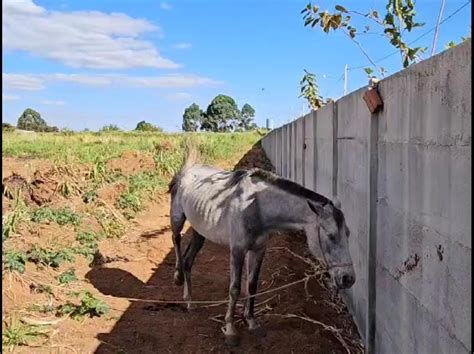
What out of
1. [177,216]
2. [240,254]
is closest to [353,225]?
[240,254]

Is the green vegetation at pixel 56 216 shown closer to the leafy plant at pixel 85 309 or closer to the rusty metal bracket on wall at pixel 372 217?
the leafy plant at pixel 85 309

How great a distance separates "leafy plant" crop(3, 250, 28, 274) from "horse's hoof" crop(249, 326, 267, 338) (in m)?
2.68

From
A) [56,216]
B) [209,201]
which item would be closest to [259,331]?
[209,201]

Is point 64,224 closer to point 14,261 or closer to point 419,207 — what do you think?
point 14,261

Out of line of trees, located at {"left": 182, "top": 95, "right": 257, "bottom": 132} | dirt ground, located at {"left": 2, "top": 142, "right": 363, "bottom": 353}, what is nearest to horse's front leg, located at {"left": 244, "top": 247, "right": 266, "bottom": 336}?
dirt ground, located at {"left": 2, "top": 142, "right": 363, "bottom": 353}

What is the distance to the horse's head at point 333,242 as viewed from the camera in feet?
12.4

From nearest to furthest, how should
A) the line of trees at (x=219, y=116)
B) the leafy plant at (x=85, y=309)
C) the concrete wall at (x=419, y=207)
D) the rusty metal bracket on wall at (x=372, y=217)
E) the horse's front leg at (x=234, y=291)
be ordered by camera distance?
1. the concrete wall at (x=419, y=207)
2. the rusty metal bracket on wall at (x=372, y=217)
3. the horse's front leg at (x=234, y=291)
4. the leafy plant at (x=85, y=309)
5. the line of trees at (x=219, y=116)

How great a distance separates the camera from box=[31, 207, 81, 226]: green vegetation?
26.9ft

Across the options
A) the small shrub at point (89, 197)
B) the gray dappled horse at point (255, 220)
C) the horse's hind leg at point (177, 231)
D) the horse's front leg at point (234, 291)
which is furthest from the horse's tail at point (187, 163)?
the small shrub at point (89, 197)

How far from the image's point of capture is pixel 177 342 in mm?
4617

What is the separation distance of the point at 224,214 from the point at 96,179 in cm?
782

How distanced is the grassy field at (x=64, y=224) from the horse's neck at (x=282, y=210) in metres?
1.96

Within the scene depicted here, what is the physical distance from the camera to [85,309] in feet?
16.4

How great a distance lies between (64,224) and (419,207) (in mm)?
6823
